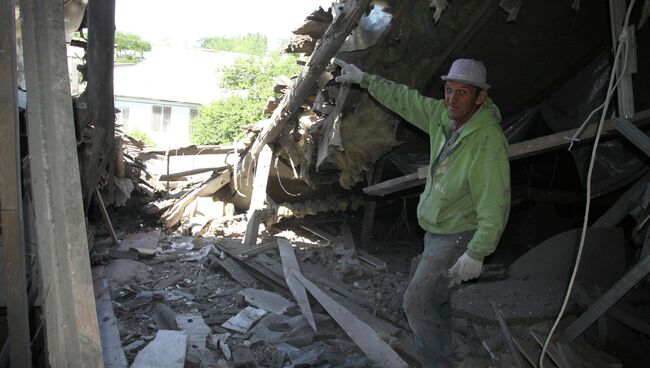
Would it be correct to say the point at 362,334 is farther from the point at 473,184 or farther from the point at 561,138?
the point at 561,138

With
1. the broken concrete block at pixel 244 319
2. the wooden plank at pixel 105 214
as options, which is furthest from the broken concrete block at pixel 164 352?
the wooden plank at pixel 105 214

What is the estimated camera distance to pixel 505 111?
6000 mm

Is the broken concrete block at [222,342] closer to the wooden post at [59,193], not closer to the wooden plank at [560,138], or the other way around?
the wooden post at [59,193]

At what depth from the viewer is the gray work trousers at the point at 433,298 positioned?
3213 millimetres

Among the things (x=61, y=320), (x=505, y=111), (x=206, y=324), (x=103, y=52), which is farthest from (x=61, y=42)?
(x=505, y=111)

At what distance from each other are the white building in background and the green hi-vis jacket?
28673 millimetres

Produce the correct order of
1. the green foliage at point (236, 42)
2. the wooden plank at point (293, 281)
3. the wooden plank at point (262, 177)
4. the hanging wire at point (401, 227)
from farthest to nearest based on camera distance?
the green foliage at point (236, 42), the hanging wire at point (401, 227), the wooden plank at point (262, 177), the wooden plank at point (293, 281)

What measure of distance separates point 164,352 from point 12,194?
2.01 m

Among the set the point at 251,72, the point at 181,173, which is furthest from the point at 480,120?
the point at 251,72

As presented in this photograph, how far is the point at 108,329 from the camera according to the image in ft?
14.1

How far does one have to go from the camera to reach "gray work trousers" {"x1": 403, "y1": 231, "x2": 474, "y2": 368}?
321cm

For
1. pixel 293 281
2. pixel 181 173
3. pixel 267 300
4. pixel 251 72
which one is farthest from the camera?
pixel 251 72

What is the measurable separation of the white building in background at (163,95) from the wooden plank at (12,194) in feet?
94.8

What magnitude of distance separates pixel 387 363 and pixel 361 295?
1.92m
